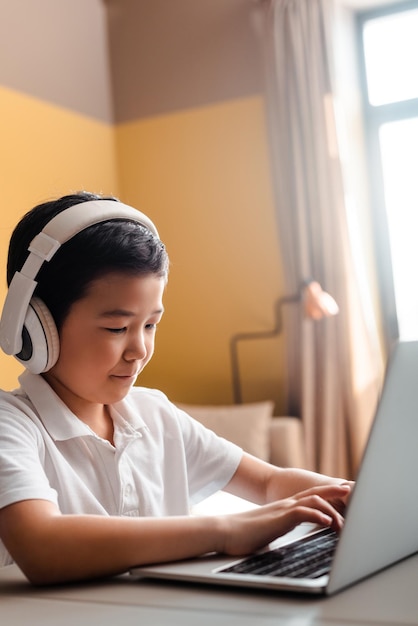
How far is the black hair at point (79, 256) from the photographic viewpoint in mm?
1229

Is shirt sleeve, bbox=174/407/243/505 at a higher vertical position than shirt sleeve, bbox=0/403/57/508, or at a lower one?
lower

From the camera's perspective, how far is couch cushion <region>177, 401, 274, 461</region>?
3939mm

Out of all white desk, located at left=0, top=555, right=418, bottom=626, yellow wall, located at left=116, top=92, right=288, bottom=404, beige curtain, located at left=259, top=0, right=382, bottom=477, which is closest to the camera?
white desk, located at left=0, top=555, right=418, bottom=626

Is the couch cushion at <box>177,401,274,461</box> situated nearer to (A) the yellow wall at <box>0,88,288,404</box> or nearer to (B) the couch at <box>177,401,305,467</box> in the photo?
(B) the couch at <box>177,401,305,467</box>

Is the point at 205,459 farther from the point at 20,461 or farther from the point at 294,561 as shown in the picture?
the point at 294,561

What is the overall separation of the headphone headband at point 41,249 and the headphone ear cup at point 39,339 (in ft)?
0.04

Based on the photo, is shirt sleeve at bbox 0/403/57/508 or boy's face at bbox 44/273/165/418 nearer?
shirt sleeve at bbox 0/403/57/508

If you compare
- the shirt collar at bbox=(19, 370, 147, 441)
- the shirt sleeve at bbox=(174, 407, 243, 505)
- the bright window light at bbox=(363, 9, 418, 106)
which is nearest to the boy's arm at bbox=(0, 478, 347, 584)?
the shirt collar at bbox=(19, 370, 147, 441)

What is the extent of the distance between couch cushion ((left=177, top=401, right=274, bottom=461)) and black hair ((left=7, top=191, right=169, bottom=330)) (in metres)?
2.74

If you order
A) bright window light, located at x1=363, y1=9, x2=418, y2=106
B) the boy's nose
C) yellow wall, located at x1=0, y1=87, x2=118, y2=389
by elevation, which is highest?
bright window light, located at x1=363, y1=9, x2=418, y2=106

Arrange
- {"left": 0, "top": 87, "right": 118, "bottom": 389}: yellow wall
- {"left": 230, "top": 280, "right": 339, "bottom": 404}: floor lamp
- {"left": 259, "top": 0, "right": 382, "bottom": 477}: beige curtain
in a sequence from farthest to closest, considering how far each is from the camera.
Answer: {"left": 259, "top": 0, "right": 382, "bottom": 477}: beige curtain → {"left": 230, "top": 280, "right": 339, "bottom": 404}: floor lamp → {"left": 0, "top": 87, "right": 118, "bottom": 389}: yellow wall

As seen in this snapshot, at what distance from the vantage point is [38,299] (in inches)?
49.3

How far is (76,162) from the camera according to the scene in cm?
462

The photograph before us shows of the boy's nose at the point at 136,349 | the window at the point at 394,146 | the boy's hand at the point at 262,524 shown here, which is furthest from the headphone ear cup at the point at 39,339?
the window at the point at 394,146
